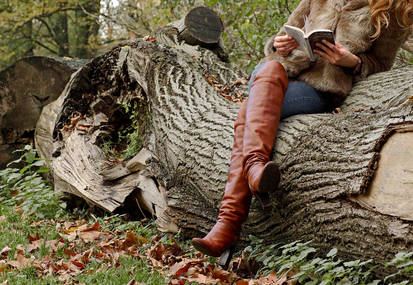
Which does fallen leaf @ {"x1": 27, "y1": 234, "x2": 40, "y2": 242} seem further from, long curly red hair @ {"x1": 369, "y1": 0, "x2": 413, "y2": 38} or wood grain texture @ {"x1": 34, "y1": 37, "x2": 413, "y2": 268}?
long curly red hair @ {"x1": 369, "y1": 0, "x2": 413, "y2": 38}

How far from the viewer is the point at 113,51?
219 inches

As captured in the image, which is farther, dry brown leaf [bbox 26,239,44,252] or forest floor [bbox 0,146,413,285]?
dry brown leaf [bbox 26,239,44,252]

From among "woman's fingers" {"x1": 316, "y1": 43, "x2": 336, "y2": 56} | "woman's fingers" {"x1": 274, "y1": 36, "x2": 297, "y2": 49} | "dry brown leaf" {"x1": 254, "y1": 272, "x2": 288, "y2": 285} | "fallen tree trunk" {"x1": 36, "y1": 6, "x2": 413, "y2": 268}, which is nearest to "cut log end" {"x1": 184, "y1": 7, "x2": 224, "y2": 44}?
"fallen tree trunk" {"x1": 36, "y1": 6, "x2": 413, "y2": 268}

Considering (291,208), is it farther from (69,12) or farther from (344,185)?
(69,12)

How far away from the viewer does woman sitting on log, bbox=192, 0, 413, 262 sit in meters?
2.86

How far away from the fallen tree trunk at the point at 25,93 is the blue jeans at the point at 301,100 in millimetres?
4381

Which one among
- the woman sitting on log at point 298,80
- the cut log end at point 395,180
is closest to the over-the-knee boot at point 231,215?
the woman sitting on log at point 298,80

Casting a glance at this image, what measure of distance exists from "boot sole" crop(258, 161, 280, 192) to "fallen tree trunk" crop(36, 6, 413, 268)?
0.19 m

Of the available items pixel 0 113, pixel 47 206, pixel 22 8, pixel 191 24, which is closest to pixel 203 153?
pixel 47 206

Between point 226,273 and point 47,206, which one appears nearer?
point 226,273

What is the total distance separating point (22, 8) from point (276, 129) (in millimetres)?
12784

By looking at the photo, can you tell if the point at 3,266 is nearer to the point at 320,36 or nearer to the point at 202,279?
the point at 202,279

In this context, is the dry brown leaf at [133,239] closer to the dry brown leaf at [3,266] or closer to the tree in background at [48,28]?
the dry brown leaf at [3,266]

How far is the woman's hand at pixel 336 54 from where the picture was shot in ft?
10.6
